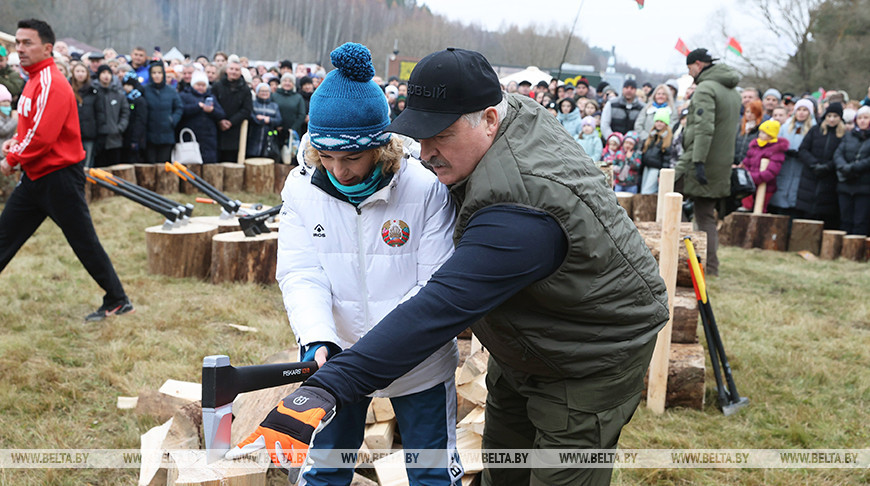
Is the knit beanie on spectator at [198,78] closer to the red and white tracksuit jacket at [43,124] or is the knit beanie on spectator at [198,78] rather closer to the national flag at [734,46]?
the red and white tracksuit jacket at [43,124]

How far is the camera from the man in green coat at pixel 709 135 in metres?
6.45

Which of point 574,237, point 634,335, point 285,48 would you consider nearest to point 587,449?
point 634,335

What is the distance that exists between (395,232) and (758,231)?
26.4ft

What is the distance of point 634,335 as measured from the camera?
6.17 feet

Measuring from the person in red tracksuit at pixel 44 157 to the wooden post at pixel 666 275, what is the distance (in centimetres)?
393

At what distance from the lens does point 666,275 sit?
3762 mm

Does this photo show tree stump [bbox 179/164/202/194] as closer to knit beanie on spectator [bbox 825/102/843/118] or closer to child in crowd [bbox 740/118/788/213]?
child in crowd [bbox 740/118/788/213]

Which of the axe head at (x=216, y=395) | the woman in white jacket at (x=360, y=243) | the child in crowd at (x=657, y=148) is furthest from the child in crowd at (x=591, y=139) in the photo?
the axe head at (x=216, y=395)

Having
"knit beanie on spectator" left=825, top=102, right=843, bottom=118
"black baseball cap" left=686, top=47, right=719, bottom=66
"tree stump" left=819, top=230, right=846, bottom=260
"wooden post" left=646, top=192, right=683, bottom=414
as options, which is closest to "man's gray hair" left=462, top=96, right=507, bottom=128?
"wooden post" left=646, top=192, right=683, bottom=414

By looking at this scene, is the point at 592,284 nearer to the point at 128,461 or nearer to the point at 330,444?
the point at 330,444

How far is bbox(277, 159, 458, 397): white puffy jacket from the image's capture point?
204 centimetres

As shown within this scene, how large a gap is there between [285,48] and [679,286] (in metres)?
30.7

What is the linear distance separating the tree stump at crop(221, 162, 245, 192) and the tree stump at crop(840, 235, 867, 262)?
336 inches

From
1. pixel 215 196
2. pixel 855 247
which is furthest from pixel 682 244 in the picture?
pixel 855 247
